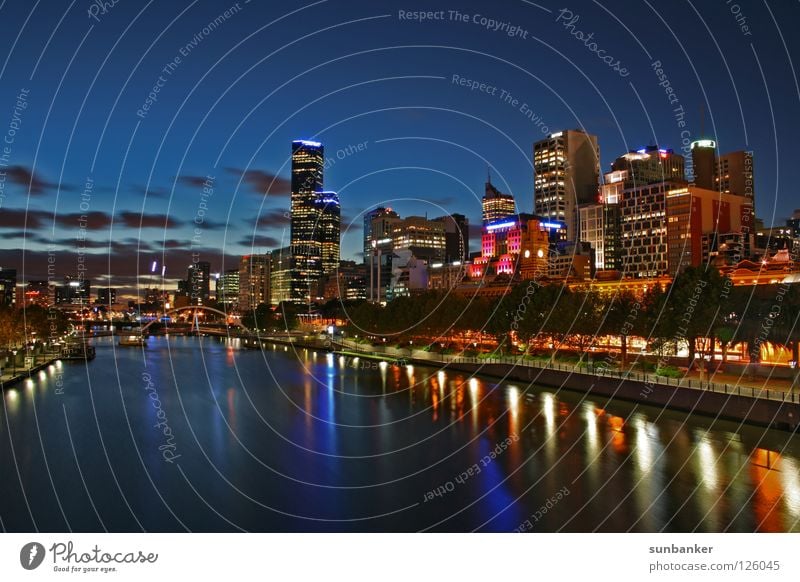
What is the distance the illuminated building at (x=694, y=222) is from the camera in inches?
2928

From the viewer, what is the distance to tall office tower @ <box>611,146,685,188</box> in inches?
4070

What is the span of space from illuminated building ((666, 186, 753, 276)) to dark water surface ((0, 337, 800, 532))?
52.1 metres

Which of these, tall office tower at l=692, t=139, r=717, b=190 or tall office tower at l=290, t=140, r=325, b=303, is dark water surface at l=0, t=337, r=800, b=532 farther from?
tall office tower at l=290, t=140, r=325, b=303

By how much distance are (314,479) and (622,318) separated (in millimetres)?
22711

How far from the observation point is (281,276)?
15725 centimetres

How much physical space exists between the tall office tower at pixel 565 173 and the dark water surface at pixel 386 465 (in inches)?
3213

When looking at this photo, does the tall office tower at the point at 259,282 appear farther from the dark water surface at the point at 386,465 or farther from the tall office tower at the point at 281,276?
the dark water surface at the point at 386,465

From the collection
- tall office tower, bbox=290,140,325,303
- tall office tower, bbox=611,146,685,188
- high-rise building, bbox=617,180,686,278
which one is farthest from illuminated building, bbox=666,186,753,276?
tall office tower, bbox=290,140,325,303

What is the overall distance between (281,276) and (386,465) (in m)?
142

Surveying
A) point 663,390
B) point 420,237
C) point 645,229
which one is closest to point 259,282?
point 420,237

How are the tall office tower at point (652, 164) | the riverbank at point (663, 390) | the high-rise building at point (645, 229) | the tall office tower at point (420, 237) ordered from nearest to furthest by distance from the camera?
the riverbank at point (663, 390)
the high-rise building at point (645, 229)
the tall office tower at point (652, 164)
the tall office tower at point (420, 237)

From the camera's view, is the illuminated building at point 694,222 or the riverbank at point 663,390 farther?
the illuminated building at point 694,222

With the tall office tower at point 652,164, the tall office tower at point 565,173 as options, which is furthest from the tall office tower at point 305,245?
the tall office tower at point 652,164

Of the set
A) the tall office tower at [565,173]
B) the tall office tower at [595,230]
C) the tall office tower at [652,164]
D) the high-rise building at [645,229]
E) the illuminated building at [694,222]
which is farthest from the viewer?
the tall office tower at [565,173]
